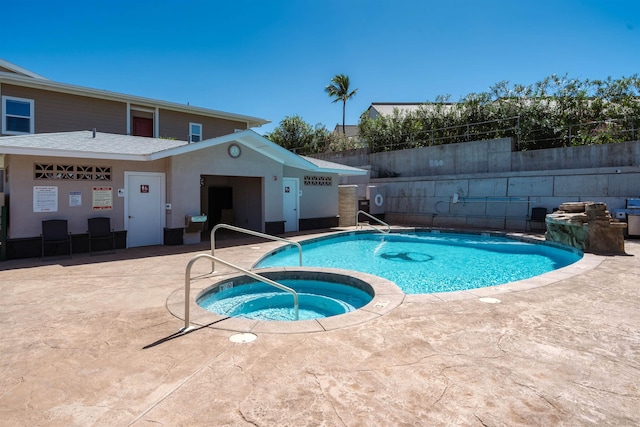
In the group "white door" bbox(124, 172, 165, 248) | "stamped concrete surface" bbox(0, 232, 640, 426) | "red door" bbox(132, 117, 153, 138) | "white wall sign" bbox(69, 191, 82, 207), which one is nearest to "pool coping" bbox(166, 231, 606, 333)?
"stamped concrete surface" bbox(0, 232, 640, 426)

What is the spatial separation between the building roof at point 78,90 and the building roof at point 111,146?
170 inches

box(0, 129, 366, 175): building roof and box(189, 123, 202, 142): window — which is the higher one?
box(189, 123, 202, 142): window

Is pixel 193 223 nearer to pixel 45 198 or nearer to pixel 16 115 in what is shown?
pixel 45 198

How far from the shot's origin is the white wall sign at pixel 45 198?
8227 millimetres

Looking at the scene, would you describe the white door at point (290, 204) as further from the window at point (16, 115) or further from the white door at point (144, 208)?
the window at point (16, 115)

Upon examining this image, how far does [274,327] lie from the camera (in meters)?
3.89

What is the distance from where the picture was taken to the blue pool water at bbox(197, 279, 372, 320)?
5520 mm

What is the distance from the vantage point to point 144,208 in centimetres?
994

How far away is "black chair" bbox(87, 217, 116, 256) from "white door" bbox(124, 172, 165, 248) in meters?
0.52

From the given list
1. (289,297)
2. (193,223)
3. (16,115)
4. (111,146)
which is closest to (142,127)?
(16,115)

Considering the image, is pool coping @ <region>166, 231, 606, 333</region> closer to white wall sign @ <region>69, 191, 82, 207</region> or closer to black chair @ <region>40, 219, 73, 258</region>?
black chair @ <region>40, 219, 73, 258</region>

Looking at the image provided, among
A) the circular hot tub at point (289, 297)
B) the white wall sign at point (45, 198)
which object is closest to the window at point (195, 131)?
the white wall sign at point (45, 198)

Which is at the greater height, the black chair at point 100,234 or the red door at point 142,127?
the red door at point 142,127

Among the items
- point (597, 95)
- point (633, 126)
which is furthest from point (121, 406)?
point (597, 95)
